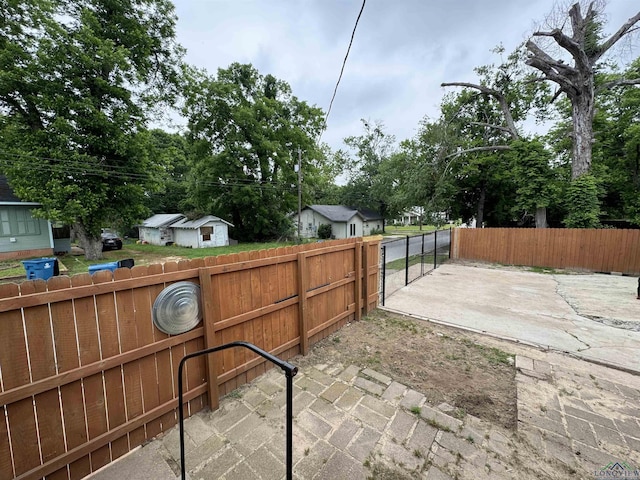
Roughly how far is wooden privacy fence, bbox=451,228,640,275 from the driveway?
3.00 feet

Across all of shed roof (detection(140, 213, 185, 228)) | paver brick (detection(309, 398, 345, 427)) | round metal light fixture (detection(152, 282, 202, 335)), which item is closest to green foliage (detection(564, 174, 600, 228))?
paver brick (detection(309, 398, 345, 427))

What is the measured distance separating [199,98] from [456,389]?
21.3m

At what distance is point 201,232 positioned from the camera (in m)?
19.2

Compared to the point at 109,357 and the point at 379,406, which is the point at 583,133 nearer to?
the point at 379,406

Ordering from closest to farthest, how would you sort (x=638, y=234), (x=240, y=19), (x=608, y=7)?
(x=240, y=19) < (x=638, y=234) < (x=608, y=7)

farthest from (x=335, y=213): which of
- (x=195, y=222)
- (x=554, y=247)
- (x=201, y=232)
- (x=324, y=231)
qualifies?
(x=554, y=247)

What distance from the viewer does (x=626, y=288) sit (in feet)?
22.9

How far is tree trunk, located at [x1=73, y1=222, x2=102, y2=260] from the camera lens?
44.1 feet

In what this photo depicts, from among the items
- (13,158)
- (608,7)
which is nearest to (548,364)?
(608,7)

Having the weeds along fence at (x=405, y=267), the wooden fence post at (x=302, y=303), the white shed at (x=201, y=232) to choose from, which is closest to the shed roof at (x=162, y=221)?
the white shed at (x=201, y=232)

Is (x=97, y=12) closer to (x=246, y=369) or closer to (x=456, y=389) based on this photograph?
(x=246, y=369)

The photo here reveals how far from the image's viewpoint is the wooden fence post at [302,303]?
11.2 ft

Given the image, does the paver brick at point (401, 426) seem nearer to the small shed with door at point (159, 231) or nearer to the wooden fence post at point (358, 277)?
the wooden fence post at point (358, 277)

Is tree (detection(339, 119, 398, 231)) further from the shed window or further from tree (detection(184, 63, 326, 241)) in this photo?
the shed window
